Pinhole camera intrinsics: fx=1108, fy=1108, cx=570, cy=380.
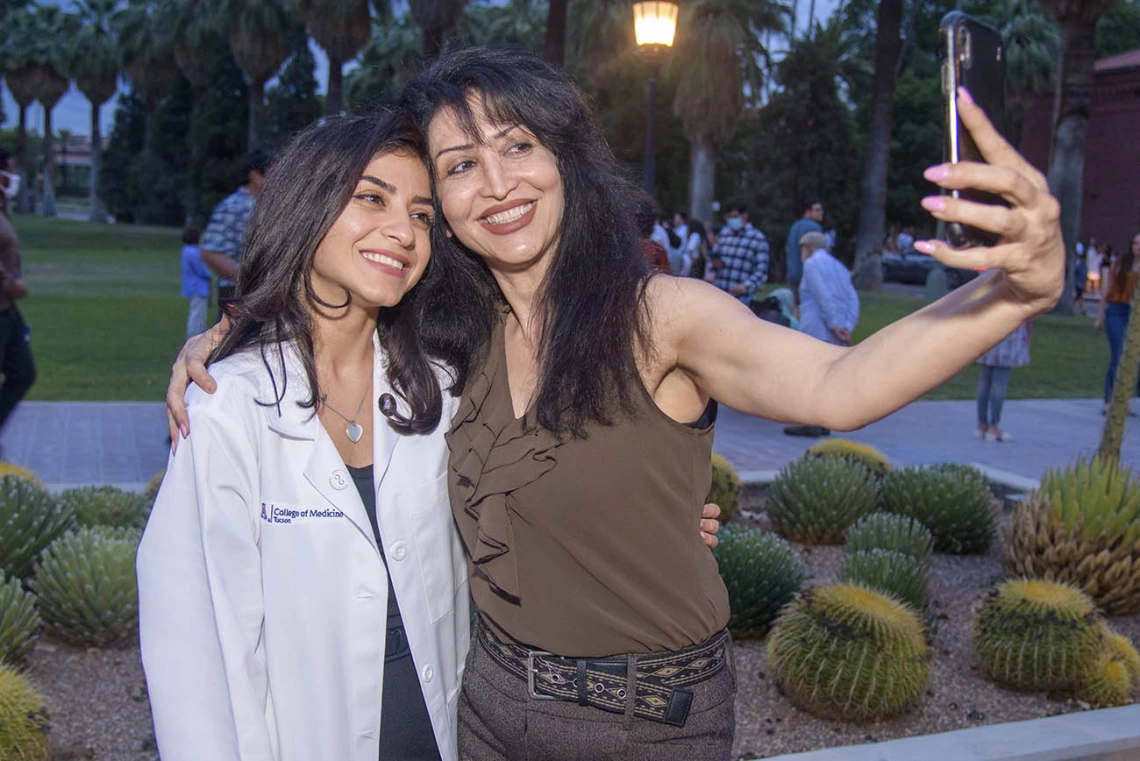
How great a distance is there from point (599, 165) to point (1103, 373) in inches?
631

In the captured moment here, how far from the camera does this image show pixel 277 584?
207 cm

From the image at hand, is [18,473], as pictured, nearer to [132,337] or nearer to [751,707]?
[751,707]

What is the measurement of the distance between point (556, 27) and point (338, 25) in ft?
56.8

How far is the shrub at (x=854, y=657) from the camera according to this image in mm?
4211

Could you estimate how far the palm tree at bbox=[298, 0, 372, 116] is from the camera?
32.7 metres

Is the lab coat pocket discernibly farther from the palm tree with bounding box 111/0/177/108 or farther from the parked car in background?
the palm tree with bounding box 111/0/177/108

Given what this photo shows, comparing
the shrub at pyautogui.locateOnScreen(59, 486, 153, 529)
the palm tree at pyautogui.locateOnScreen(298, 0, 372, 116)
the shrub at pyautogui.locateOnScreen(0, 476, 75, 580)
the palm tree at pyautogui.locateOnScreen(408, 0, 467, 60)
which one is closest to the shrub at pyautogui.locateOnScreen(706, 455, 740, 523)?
the shrub at pyautogui.locateOnScreen(59, 486, 153, 529)

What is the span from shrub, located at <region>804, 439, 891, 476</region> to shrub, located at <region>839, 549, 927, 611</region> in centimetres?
200

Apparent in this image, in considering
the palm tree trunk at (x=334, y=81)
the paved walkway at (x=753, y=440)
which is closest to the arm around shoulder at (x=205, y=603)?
the paved walkway at (x=753, y=440)

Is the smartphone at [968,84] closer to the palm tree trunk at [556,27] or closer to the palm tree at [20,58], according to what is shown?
the palm tree trunk at [556,27]

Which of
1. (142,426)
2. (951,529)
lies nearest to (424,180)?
(951,529)

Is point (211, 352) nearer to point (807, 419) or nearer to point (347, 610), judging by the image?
point (347, 610)

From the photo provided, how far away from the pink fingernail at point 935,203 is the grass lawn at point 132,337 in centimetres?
1103

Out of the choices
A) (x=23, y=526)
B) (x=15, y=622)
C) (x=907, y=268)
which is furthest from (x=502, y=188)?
(x=907, y=268)
